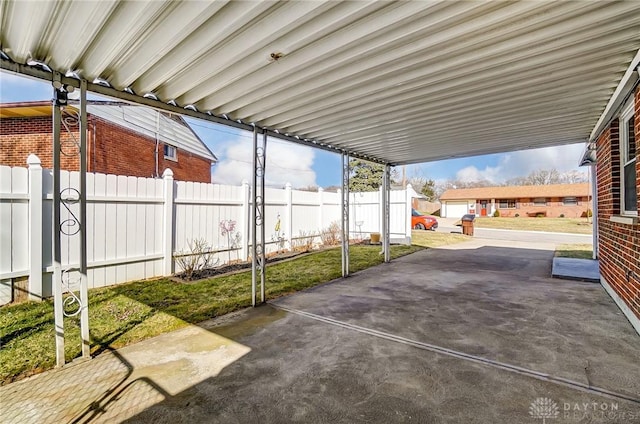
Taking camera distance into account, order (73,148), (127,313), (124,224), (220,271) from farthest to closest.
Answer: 1. (73,148)
2. (220,271)
3. (124,224)
4. (127,313)

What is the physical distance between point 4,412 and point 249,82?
3.17 meters

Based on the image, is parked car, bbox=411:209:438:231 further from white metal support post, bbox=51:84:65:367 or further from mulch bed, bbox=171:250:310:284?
white metal support post, bbox=51:84:65:367

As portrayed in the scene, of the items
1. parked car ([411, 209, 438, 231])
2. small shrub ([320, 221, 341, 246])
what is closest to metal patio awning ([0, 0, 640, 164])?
small shrub ([320, 221, 341, 246])

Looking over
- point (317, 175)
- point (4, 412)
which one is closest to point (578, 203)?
point (317, 175)

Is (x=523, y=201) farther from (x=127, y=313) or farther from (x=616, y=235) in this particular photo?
(x=127, y=313)

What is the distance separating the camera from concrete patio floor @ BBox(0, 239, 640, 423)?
200 cm

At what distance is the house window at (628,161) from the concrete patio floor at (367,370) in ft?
4.64

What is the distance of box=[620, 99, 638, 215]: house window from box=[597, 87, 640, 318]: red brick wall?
207mm

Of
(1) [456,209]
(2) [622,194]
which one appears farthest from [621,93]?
(1) [456,209]

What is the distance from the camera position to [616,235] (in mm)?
4148

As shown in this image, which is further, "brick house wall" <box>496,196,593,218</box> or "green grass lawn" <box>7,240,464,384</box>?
"brick house wall" <box>496,196,593,218</box>

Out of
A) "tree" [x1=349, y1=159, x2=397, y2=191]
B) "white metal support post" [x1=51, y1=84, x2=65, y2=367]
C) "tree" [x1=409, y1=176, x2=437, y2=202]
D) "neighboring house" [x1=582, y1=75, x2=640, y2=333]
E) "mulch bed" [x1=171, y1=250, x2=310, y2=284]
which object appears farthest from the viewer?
"tree" [x1=409, y1=176, x2=437, y2=202]

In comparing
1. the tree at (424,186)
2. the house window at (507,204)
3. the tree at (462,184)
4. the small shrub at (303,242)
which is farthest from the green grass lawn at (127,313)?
the tree at (462,184)

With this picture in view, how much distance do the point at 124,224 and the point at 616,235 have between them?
25.2 feet
